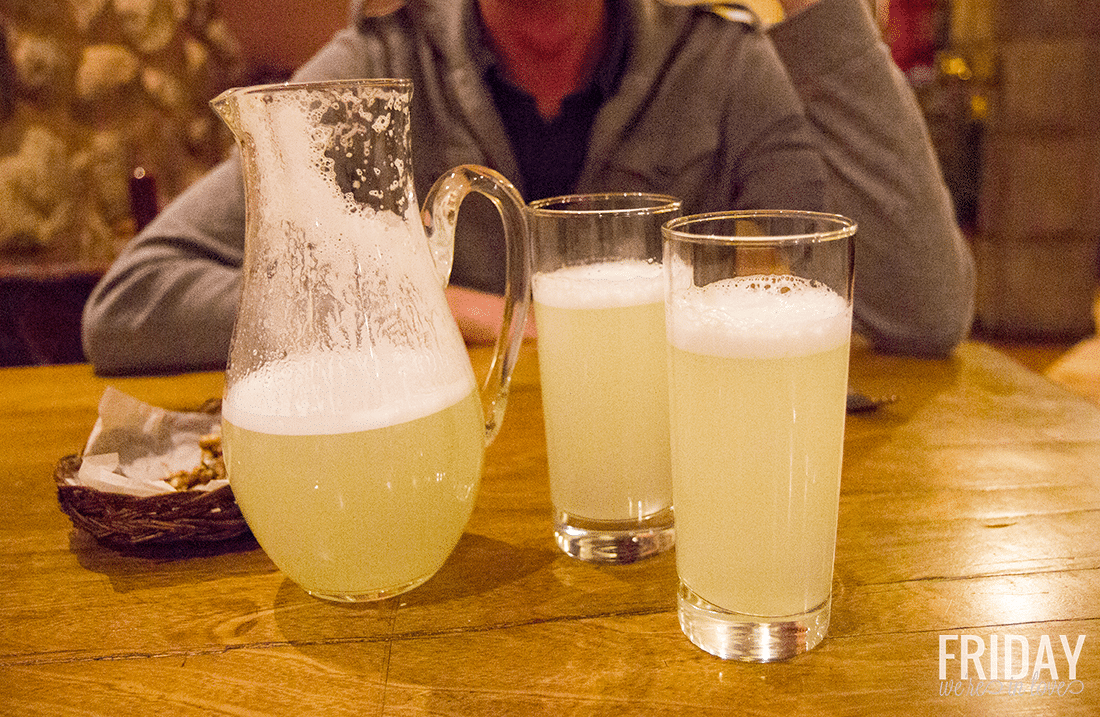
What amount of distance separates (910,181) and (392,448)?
1.18 m

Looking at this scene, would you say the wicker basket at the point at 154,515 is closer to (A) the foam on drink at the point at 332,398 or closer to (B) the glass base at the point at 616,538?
(A) the foam on drink at the point at 332,398

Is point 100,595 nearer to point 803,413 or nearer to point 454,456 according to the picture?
point 454,456

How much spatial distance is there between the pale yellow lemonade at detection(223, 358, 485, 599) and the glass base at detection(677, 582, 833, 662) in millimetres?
210

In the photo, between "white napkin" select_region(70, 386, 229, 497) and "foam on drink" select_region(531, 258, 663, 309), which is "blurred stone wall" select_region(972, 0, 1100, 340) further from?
"white napkin" select_region(70, 386, 229, 497)

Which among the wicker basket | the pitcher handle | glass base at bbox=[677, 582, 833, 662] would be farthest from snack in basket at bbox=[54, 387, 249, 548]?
glass base at bbox=[677, 582, 833, 662]

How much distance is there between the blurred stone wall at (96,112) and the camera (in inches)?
110

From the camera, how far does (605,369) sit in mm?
674

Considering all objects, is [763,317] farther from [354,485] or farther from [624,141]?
[624,141]

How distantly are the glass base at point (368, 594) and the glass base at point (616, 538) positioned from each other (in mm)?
133

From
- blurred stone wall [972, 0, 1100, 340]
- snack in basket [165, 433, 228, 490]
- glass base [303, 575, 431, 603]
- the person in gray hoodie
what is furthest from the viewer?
blurred stone wall [972, 0, 1100, 340]

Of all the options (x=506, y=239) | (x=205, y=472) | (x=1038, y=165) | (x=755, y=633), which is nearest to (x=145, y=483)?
(x=205, y=472)

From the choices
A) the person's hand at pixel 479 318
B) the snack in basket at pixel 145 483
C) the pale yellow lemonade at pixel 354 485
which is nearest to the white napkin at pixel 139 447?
the snack in basket at pixel 145 483

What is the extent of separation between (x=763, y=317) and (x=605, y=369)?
7.1 inches

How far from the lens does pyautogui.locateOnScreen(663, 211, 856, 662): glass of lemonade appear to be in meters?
0.52
